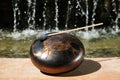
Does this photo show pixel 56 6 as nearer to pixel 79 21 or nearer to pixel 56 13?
pixel 56 13

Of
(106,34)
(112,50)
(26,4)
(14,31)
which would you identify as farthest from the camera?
(26,4)

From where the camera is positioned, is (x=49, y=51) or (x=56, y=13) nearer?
(x=49, y=51)

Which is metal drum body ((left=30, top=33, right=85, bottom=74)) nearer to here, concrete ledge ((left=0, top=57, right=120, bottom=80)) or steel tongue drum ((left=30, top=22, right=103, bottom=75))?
steel tongue drum ((left=30, top=22, right=103, bottom=75))

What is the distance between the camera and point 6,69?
532cm

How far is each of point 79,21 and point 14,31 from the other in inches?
77.1

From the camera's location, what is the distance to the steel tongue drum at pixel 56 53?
4.70 m

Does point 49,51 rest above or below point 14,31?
above

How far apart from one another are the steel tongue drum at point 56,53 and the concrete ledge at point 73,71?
186 mm

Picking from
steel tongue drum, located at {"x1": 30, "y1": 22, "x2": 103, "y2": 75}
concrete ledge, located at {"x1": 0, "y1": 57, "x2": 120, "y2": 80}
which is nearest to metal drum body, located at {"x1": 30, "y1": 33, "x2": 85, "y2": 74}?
steel tongue drum, located at {"x1": 30, "y1": 22, "x2": 103, "y2": 75}

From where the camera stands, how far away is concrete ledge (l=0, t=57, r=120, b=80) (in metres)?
4.91

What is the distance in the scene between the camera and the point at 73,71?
16.8ft

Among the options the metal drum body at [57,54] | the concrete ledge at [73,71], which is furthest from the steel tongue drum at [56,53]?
the concrete ledge at [73,71]

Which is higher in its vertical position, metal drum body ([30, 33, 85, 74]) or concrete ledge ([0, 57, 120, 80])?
metal drum body ([30, 33, 85, 74])

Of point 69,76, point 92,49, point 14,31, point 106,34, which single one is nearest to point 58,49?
point 69,76
